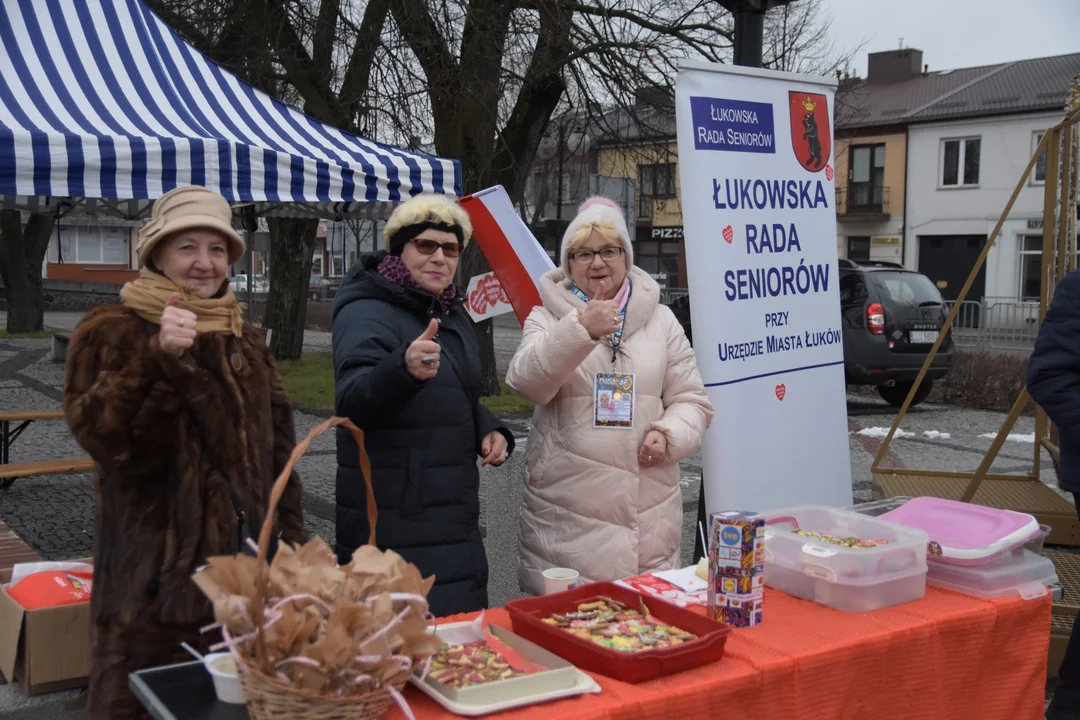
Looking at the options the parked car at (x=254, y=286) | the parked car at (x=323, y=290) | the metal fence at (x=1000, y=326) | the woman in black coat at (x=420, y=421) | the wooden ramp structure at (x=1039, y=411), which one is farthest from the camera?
the parked car at (x=323, y=290)

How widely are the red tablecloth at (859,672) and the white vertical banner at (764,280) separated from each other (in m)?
1.26

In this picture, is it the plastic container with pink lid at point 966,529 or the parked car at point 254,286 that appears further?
the parked car at point 254,286

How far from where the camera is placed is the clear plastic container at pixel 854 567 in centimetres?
239

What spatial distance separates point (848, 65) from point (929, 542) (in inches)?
439

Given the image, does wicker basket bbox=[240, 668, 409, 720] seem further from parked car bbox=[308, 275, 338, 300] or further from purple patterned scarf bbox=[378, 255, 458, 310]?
parked car bbox=[308, 275, 338, 300]

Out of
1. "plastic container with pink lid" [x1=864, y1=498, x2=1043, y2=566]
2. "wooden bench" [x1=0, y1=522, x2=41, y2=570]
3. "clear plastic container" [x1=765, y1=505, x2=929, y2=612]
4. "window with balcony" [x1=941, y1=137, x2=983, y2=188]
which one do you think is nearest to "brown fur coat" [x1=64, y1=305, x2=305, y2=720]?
"clear plastic container" [x1=765, y1=505, x2=929, y2=612]

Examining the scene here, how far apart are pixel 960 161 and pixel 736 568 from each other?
33.0m

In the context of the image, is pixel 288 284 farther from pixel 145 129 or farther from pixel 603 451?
pixel 603 451

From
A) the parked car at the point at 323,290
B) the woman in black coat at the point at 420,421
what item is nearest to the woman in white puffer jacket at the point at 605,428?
the woman in black coat at the point at 420,421

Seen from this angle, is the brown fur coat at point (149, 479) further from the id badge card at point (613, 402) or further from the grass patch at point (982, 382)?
the grass patch at point (982, 382)

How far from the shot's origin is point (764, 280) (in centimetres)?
387

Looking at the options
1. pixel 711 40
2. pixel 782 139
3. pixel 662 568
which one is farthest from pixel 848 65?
pixel 662 568

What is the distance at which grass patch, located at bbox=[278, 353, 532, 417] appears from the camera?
417 inches

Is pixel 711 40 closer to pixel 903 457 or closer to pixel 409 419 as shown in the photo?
pixel 903 457
